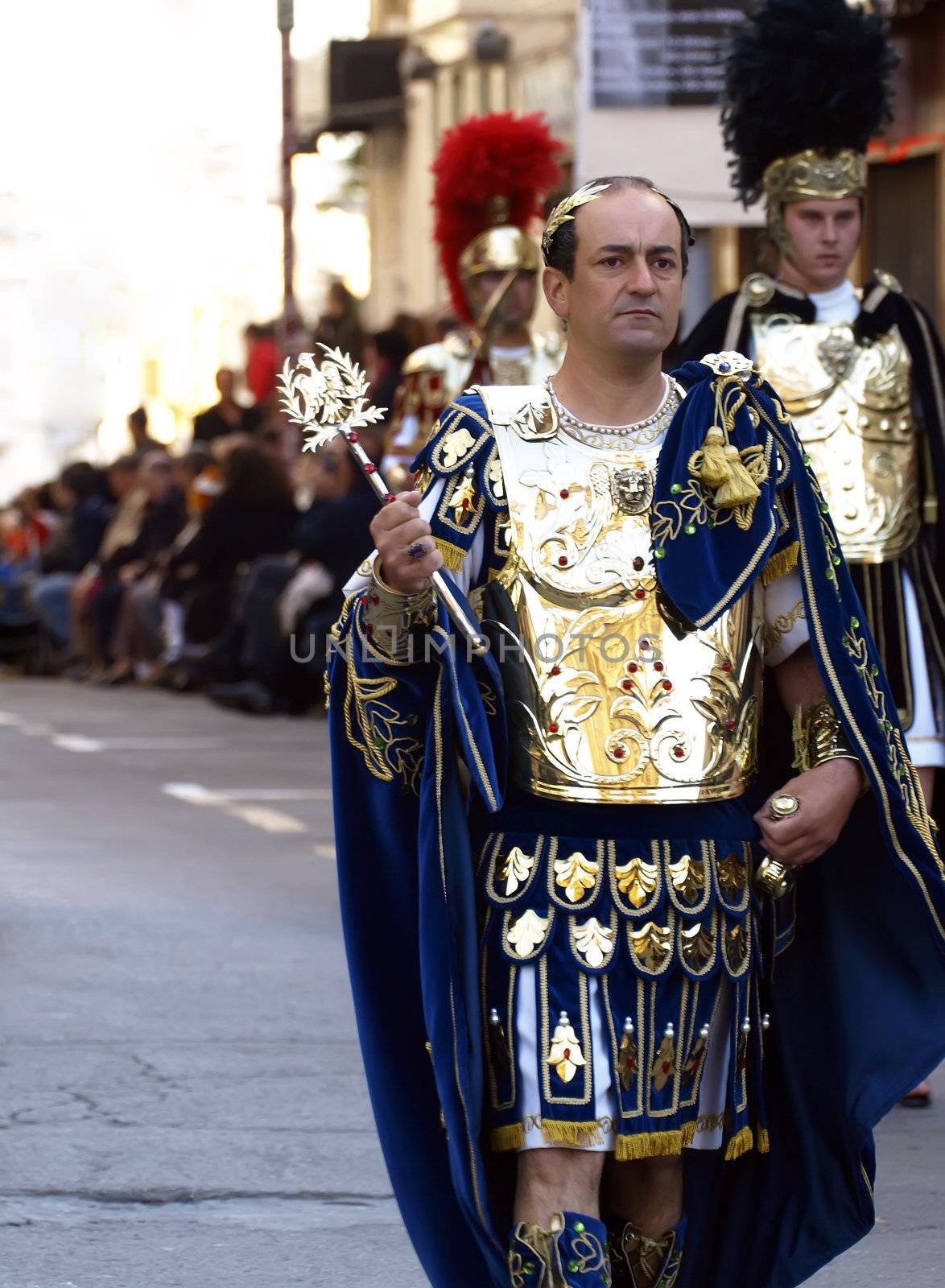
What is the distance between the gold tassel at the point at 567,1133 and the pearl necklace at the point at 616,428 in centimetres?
93

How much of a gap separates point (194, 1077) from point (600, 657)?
9.70 feet

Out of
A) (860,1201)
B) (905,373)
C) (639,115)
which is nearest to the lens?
(860,1201)

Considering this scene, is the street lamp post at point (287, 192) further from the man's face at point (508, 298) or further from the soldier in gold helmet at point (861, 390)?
the soldier in gold helmet at point (861, 390)

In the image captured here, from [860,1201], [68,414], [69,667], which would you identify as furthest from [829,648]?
[69,667]

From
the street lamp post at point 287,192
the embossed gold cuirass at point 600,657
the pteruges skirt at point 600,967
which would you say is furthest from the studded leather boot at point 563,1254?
the street lamp post at point 287,192

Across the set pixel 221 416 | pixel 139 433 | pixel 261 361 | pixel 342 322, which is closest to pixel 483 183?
pixel 342 322

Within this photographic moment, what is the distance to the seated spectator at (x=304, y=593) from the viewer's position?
15.2 metres

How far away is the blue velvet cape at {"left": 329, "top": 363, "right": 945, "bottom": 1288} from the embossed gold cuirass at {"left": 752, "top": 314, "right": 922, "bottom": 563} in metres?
2.18

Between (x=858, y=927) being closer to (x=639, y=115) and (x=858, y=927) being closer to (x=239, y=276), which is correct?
(x=639, y=115)

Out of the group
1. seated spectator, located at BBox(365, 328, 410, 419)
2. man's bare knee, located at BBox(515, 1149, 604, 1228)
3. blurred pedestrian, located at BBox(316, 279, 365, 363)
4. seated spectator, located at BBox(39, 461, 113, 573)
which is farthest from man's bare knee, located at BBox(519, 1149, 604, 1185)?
seated spectator, located at BBox(39, 461, 113, 573)

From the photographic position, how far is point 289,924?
892 centimetres

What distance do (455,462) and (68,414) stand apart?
591cm

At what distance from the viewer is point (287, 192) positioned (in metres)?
20.5

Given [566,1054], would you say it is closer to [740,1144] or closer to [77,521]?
[740,1144]
